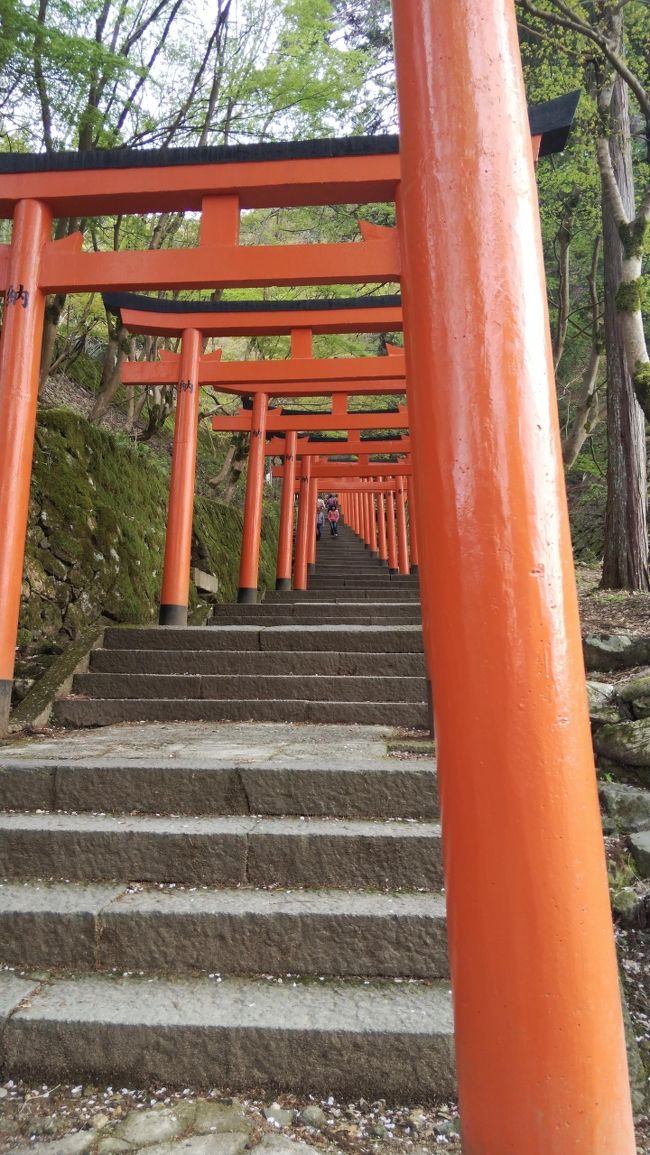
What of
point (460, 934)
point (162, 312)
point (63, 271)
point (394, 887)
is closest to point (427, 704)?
point (394, 887)

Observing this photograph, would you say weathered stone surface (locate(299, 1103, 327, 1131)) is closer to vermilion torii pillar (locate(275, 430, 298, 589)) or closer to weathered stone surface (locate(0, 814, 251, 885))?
weathered stone surface (locate(0, 814, 251, 885))

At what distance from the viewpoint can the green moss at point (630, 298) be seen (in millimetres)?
6922

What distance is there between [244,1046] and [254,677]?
3.30 metres

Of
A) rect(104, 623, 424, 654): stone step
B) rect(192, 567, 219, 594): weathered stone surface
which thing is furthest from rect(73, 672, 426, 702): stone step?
rect(192, 567, 219, 594): weathered stone surface

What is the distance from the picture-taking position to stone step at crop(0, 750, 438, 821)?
335 cm

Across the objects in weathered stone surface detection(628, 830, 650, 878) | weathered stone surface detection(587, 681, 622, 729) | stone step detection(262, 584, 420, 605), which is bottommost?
weathered stone surface detection(628, 830, 650, 878)

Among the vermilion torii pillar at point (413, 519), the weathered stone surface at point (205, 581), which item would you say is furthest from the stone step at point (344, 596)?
the weathered stone surface at point (205, 581)

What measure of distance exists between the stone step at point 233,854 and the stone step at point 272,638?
9.51 ft

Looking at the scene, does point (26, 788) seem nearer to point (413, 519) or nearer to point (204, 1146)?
point (204, 1146)

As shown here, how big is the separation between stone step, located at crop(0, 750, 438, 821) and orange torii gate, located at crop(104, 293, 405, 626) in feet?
13.2

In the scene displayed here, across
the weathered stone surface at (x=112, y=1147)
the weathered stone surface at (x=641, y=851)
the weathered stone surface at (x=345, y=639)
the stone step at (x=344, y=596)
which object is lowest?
the weathered stone surface at (x=112, y=1147)

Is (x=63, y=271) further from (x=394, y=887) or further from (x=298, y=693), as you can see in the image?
(x=394, y=887)

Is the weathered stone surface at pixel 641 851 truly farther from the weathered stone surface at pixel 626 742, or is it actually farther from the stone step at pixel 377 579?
the stone step at pixel 377 579

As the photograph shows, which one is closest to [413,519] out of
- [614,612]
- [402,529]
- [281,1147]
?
[614,612]
